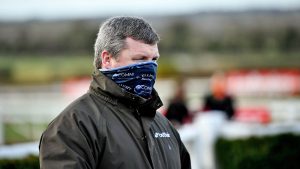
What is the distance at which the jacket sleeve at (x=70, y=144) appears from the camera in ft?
10.7

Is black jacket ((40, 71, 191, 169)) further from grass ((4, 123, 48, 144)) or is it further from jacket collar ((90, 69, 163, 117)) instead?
grass ((4, 123, 48, 144))

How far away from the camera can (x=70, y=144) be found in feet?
10.8

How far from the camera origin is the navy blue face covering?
3578 mm

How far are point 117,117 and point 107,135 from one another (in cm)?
14

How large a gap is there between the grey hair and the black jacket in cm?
13

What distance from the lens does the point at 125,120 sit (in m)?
3.54

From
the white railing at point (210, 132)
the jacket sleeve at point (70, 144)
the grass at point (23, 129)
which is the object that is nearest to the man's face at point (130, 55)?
the jacket sleeve at point (70, 144)

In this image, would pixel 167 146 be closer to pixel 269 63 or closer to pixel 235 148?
pixel 235 148

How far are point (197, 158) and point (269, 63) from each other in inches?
1294

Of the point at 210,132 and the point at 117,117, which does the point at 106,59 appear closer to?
the point at 117,117

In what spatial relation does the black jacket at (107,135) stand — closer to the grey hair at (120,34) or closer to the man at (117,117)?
the man at (117,117)

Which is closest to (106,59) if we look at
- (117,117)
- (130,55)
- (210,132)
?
(130,55)

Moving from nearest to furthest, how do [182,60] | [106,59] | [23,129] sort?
[106,59] → [23,129] → [182,60]

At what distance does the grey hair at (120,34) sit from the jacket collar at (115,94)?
0.29 ft
